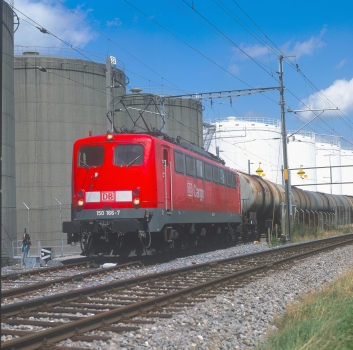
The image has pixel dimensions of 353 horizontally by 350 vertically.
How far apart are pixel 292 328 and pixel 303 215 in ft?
98.8

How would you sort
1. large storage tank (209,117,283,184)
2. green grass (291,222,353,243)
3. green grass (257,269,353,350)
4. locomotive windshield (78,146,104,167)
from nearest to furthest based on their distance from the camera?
green grass (257,269,353,350) → locomotive windshield (78,146,104,167) → green grass (291,222,353,243) → large storage tank (209,117,283,184)

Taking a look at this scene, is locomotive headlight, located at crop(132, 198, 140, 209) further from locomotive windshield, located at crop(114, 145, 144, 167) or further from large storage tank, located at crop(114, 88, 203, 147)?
large storage tank, located at crop(114, 88, 203, 147)

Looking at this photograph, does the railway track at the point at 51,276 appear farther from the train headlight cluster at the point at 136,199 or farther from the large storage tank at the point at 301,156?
the large storage tank at the point at 301,156

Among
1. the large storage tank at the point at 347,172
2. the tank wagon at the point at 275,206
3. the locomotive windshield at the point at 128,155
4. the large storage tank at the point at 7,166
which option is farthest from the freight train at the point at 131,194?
the large storage tank at the point at 347,172

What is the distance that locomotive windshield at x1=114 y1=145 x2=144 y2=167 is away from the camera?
1478 centimetres

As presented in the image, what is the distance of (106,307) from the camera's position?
809 centimetres

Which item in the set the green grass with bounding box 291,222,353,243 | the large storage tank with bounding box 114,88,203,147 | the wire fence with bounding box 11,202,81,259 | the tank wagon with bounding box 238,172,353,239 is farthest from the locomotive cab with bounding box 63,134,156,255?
the large storage tank with bounding box 114,88,203,147

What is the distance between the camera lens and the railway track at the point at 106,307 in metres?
6.31

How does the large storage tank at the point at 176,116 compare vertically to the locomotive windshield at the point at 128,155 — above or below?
above

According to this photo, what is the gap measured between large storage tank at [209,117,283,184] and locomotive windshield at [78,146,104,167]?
4231cm

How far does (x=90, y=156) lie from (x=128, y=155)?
1137 millimetres

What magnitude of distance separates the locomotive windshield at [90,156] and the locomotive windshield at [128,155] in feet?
1.46

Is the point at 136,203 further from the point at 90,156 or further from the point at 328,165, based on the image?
the point at 328,165

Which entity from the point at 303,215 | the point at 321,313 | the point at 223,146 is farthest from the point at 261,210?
the point at 223,146
